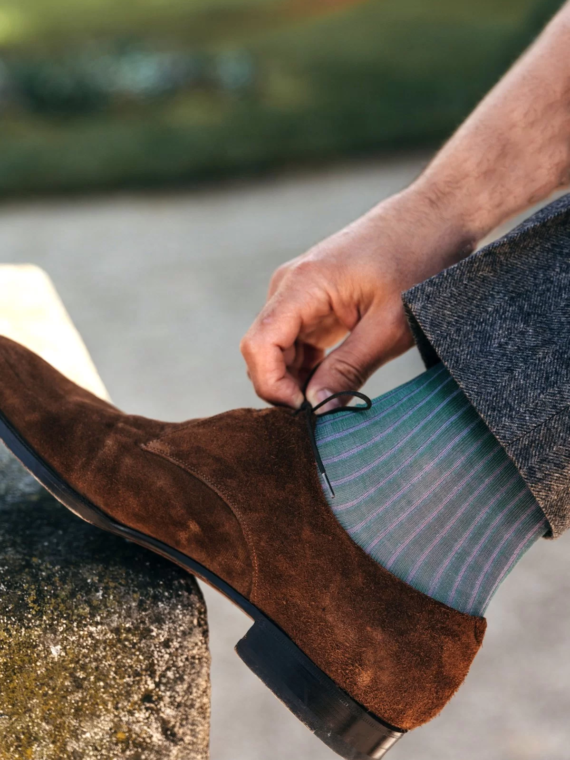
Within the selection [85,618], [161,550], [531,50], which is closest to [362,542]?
[161,550]

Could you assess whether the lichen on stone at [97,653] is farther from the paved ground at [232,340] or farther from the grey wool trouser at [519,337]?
the paved ground at [232,340]

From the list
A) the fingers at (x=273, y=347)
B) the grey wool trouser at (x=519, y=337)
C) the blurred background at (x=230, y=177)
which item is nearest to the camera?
the grey wool trouser at (x=519, y=337)

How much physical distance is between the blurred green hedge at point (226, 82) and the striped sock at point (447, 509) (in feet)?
12.3

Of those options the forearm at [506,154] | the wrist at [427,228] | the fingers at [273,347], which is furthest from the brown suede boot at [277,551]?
the forearm at [506,154]

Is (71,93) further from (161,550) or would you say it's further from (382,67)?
(161,550)

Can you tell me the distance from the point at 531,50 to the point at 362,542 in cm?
75

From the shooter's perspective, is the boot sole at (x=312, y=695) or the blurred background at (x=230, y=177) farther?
the blurred background at (x=230, y=177)

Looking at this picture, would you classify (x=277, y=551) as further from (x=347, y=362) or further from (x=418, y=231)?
(x=418, y=231)

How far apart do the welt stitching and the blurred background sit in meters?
0.77

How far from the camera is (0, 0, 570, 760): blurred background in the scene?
1.69 metres

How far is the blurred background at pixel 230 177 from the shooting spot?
1.69m

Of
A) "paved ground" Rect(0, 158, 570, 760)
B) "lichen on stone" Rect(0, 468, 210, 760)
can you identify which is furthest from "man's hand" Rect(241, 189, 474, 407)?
"paved ground" Rect(0, 158, 570, 760)

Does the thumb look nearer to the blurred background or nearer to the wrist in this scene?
the wrist

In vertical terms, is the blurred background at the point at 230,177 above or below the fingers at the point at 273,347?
above
